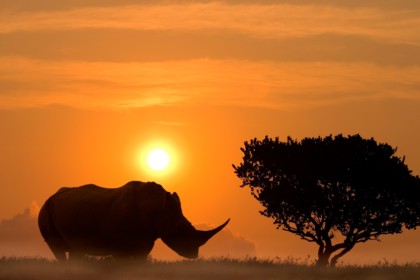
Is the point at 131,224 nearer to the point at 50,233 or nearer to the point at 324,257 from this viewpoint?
the point at 50,233

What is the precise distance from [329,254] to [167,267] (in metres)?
14.6

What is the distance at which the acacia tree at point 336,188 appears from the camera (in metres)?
44.4

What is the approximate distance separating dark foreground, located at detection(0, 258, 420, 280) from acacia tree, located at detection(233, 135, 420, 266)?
8447 millimetres

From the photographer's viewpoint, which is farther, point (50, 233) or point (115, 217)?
point (50, 233)

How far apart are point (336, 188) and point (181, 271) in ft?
47.6

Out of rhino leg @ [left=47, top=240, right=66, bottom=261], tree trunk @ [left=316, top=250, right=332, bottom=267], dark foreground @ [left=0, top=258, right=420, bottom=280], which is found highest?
tree trunk @ [left=316, top=250, right=332, bottom=267]

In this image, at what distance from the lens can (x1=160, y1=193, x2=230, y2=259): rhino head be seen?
117 feet

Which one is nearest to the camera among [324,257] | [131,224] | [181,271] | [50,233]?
[181,271]

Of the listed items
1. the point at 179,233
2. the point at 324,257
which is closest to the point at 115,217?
the point at 179,233

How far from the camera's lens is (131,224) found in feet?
115

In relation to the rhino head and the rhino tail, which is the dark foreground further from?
the rhino tail

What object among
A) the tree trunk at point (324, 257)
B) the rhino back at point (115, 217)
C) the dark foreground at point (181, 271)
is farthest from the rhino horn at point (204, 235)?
the tree trunk at point (324, 257)

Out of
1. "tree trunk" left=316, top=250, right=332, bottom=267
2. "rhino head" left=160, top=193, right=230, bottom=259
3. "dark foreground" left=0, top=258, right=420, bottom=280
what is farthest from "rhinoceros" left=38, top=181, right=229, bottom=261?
"tree trunk" left=316, top=250, right=332, bottom=267

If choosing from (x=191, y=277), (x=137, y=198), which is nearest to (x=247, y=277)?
(x=191, y=277)
